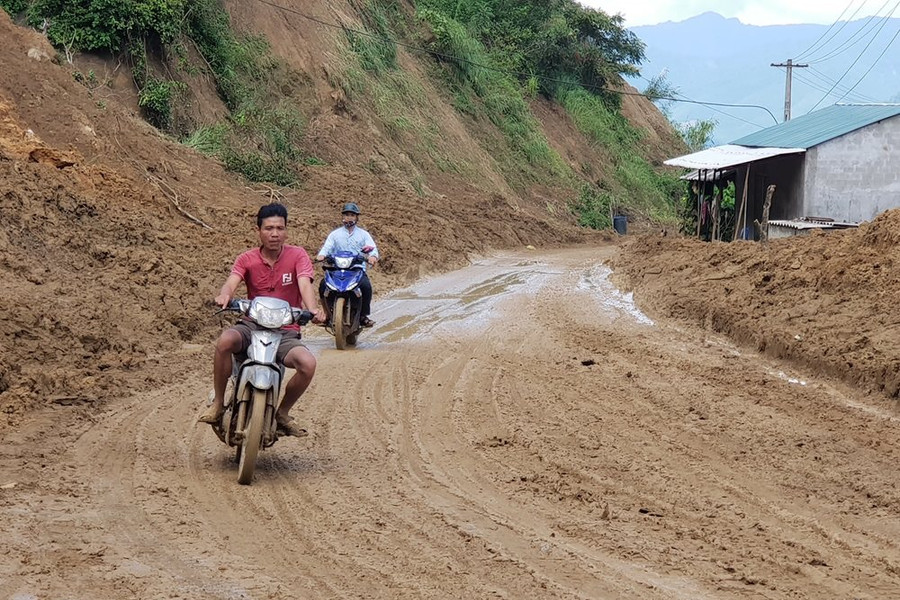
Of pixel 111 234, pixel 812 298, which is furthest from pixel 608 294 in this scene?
pixel 111 234

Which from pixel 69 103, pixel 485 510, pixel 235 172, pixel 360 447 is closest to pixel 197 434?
pixel 360 447

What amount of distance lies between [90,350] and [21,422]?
296 centimetres

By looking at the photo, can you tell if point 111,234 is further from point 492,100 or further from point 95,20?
point 492,100

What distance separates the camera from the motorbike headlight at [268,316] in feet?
23.7

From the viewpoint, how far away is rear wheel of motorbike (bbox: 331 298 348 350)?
43.8 ft

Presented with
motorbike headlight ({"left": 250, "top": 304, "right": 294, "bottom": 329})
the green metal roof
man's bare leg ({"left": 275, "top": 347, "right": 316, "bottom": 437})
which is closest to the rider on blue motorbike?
man's bare leg ({"left": 275, "top": 347, "right": 316, "bottom": 437})

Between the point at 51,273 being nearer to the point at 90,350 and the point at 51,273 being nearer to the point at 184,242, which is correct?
the point at 90,350

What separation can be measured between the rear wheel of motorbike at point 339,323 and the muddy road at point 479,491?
3.71 feet

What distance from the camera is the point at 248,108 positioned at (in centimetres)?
2978

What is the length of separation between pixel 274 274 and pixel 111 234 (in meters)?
9.06

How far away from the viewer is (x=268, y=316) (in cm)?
725

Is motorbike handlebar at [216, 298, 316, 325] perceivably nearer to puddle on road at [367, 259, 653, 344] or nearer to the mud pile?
the mud pile

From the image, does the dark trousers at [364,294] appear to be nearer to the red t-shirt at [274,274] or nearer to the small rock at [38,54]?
the red t-shirt at [274,274]

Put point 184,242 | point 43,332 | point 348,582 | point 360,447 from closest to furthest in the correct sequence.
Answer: point 348,582 → point 360,447 → point 43,332 → point 184,242
